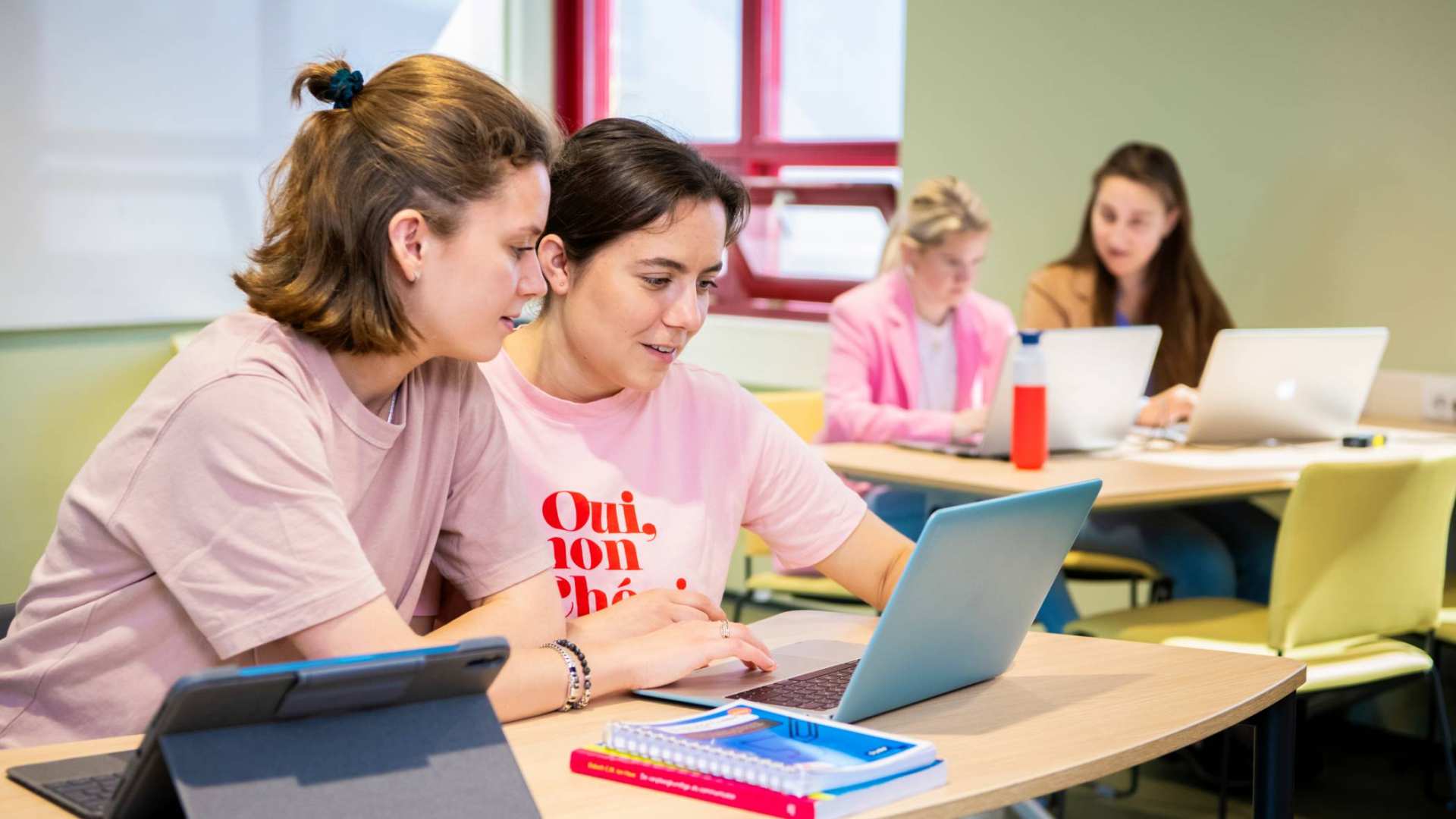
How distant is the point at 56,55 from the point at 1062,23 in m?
2.76

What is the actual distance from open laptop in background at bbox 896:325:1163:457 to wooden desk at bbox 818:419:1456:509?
0.13 ft

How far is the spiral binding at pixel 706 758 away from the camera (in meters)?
1.12

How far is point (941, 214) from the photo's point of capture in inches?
147

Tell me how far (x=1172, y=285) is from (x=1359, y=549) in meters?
1.31

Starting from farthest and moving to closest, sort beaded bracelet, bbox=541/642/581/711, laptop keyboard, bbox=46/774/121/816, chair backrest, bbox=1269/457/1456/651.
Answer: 1. chair backrest, bbox=1269/457/1456/651
2. beaded bracelet, bbox=541/642/581/711
3. laptop keyboard, bbox=46/774/121/816

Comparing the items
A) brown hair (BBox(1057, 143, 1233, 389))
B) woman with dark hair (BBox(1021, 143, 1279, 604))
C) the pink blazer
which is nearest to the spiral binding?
the pink blazer

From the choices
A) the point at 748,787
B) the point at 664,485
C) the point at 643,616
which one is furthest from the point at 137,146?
the point at 748,787

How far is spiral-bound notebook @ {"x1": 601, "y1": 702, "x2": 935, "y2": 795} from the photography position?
1.13m

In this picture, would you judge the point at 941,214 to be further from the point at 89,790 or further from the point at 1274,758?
the point at 89,790

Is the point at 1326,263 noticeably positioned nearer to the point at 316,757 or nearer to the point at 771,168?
the point at 771,168

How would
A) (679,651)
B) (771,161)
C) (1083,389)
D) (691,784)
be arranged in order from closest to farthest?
(691,784), (679,651), (1083,389), (771,161)

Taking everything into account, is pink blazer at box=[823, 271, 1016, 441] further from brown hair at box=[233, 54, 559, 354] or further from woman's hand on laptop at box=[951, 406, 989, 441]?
brown hair at box=[233, 54, 559, 354]

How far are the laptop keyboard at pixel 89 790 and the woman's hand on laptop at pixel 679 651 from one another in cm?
44

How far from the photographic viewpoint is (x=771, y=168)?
5.30 metres
